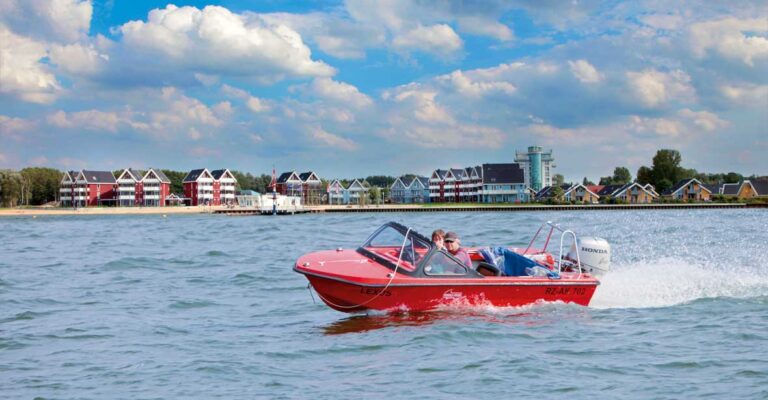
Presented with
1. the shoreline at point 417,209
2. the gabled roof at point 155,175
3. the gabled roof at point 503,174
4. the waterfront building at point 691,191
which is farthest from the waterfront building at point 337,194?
the waterfront building at point 691,191

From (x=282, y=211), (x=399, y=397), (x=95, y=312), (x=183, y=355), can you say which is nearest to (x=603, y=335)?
(x=399, y=397)

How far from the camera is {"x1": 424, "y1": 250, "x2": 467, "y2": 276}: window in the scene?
13414 mm

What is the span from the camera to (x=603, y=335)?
12.5 m

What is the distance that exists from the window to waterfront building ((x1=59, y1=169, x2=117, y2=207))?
509 feet

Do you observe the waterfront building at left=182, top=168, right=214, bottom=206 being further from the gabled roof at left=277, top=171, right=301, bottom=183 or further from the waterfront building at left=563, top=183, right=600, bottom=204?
the waterfront building at left=563, top=183, right=600, bottom=204

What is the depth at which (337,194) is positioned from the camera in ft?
611

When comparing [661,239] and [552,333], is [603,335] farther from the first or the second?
[661,239]

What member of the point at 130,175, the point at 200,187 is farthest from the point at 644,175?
the point at 130,175

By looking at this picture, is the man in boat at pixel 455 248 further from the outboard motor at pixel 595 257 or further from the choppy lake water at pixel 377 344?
the outboard motor at pixel 595 257

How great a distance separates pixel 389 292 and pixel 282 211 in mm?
118898

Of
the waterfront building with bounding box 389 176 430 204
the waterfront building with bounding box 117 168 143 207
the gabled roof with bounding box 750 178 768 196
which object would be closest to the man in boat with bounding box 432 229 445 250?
the gabled roof with bounding box 750 178 768 196

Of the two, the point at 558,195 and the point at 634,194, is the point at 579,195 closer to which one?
the point at 558,195

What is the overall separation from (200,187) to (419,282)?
154499 mm

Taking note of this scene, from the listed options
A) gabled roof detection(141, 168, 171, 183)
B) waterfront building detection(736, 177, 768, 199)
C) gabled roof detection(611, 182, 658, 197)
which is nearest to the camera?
waterfront building detection(736, 177, 768, 199)
